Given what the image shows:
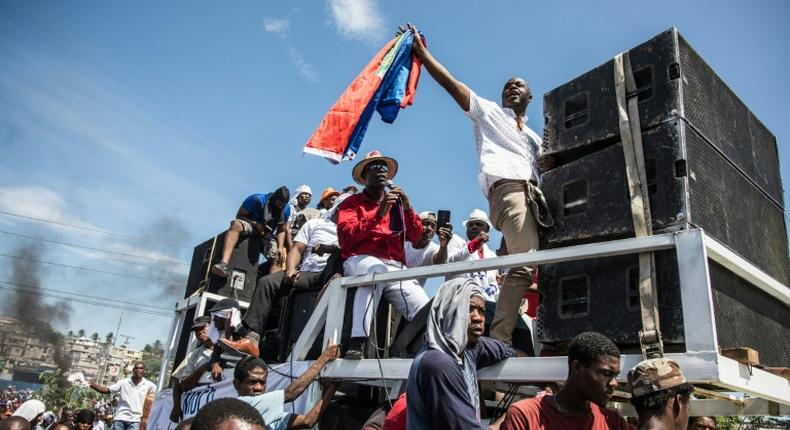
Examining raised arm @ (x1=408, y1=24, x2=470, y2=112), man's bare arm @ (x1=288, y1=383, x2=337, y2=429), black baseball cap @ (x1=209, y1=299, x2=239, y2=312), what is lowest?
man's bare arm @ (x1=288, y1=383, x2=337, y2=429)

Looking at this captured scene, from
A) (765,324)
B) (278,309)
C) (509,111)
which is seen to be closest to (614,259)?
(765,324)

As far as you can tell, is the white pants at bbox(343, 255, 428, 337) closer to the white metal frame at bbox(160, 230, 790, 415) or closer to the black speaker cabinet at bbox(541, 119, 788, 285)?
the white metal frame at bbox(160, 230, 790, 415)

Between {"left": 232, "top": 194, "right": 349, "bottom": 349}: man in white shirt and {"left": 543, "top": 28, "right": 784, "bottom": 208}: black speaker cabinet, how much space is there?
215cm

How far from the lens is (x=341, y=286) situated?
4.54m

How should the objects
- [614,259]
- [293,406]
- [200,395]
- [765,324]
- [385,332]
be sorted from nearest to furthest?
1. [614,259]
2. [765,324]
3. [293,406]
4. [385,332]
5. [200,395]

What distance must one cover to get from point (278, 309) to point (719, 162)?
13.6 feet

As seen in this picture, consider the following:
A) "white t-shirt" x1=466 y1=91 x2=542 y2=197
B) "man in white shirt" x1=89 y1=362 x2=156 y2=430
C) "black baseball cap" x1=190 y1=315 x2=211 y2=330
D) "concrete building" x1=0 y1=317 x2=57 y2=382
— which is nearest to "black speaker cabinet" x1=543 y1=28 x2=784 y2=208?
"white t-shirt" x1=466 y1=91 x2=542 y2=197

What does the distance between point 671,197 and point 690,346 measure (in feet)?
2.82

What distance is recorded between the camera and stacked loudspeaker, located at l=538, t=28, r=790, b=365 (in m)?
3.12

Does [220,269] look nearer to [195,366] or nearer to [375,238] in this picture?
[195,366]

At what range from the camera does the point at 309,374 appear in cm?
424

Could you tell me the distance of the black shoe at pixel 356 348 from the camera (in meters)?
4.23

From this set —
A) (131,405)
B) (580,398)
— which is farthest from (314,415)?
(131,405)

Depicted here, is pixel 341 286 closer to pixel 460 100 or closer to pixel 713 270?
pixel 460 100
